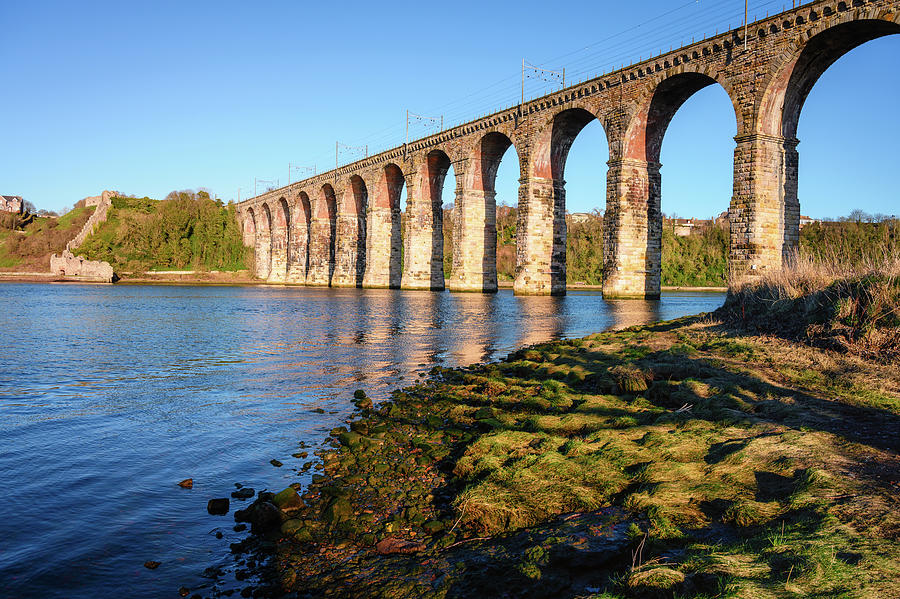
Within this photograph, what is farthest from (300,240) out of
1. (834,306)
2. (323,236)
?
(834,306)

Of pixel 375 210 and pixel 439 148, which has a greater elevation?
pixel 439 148

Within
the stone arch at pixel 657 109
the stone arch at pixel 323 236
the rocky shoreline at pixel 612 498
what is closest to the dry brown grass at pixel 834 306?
the rocky shoreline at pixel 612 498

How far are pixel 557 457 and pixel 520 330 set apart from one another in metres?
14.6

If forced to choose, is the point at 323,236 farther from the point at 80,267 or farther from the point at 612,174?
the point at 612,174

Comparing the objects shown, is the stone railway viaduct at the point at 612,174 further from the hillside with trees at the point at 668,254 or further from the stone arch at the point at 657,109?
the hillside with trees at the point at 668,254

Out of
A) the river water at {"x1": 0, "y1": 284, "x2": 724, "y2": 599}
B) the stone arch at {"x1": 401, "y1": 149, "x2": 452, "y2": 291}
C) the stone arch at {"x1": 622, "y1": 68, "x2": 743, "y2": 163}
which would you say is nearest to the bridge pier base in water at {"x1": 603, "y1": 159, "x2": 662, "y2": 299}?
the stone arch at {"x1": 622, "y1": 68, "x2": 743, "y2": 163}

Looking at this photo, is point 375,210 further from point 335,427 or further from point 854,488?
point 854,488

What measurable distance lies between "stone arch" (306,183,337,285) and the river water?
51449 millimetres

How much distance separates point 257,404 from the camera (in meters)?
8.80

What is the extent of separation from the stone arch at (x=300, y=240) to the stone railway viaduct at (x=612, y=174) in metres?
5.67

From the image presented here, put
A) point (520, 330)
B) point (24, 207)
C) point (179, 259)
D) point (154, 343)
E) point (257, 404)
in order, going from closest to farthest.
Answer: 1. point (257, 404)
2. point (154, 343)
3. point (520, 330)
4. point (179, 259)
5. point (24, 207)

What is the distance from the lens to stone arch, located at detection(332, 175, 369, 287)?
6450cm

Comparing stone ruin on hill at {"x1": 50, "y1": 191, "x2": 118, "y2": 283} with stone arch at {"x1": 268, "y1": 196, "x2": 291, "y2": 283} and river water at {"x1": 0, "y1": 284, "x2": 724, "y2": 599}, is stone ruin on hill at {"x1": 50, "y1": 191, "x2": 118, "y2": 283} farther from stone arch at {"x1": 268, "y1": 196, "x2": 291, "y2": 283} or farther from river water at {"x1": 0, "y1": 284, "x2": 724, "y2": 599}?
river water at {"x1": 0, "y1": 284, "x2": 724, "y2": 599}

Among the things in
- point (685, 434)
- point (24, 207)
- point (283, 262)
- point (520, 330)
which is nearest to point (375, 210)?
point (283, 262)
